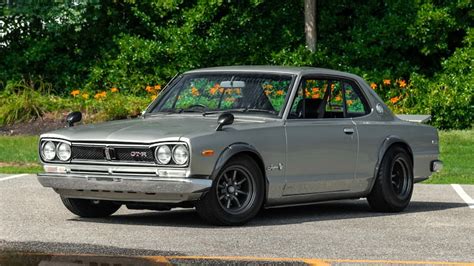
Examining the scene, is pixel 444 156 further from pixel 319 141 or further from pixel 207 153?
pixel 207 153

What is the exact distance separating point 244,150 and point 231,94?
4.23 ft

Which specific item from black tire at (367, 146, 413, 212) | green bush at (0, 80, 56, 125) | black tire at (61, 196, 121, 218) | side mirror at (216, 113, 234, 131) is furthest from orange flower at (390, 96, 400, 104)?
side mirror at (216, 113, 234, 131)

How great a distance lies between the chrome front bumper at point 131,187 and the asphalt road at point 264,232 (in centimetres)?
30

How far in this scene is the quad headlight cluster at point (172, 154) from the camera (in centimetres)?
1170

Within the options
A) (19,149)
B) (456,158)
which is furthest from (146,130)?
(456,158)

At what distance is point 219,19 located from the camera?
28.9 metres

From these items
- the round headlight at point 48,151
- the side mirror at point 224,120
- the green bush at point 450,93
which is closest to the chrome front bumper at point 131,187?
the round headlight at point 48,151

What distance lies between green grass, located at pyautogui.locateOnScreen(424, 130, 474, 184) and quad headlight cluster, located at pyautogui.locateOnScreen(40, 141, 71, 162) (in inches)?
278

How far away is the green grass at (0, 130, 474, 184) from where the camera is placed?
62.1 ft

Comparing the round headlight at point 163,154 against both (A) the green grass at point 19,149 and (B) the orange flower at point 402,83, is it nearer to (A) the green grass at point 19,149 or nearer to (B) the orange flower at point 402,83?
(A) the green grass at point 19,149

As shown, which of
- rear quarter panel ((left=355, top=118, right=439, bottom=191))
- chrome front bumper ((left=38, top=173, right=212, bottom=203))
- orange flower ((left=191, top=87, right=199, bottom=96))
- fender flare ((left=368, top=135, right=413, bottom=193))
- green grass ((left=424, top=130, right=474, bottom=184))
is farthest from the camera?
green grass ((left=424, top=130, right=474, bottom=184))

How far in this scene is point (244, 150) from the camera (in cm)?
1208

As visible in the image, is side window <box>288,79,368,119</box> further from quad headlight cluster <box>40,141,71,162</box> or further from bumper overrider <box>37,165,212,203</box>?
quad headlight cluster <box>40,141,71,162</box>

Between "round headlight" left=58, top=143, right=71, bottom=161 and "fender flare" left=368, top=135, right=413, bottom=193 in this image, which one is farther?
"fender flare" left=368, top=135, right=413, bottom=193
